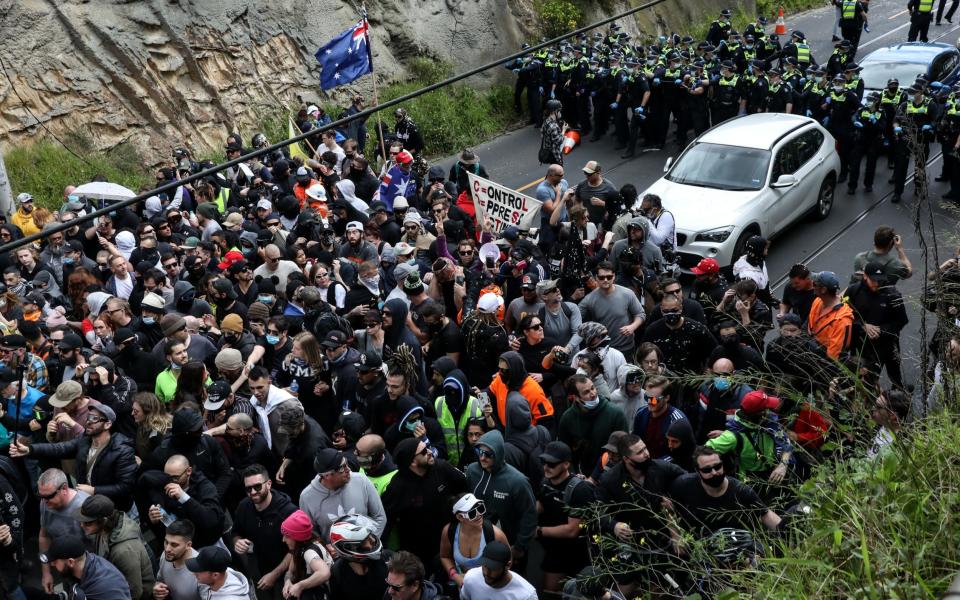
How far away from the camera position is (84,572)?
6.55 meters

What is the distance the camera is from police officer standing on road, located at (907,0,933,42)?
23.9m

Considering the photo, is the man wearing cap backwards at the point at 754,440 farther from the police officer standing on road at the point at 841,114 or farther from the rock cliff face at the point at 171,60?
the rock cliff face at the point at 171,60

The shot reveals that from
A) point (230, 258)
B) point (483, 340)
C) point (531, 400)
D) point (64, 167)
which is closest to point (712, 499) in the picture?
point (531, 400)

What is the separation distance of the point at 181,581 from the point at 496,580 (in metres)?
2.15

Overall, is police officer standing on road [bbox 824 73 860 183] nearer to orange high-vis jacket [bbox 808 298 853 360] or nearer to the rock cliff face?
orange high-vis jacket [bbox 808 298 853 360]

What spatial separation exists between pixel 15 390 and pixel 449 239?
5259 mm

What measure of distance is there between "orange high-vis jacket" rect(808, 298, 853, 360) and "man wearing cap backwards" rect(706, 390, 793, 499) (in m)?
2.03

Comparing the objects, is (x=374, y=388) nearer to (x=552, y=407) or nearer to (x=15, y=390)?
(x=552, y=407)

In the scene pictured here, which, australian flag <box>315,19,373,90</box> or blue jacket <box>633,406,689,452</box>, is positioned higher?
australian flag <box>315,19,373,90</box>

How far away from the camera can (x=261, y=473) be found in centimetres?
703

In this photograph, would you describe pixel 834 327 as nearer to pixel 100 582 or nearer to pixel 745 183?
pixel 745 183

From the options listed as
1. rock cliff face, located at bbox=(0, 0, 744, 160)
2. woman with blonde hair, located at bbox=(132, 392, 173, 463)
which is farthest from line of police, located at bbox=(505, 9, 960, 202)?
woman with blonde hair, located at bbox=(132, 392, 173, 463)

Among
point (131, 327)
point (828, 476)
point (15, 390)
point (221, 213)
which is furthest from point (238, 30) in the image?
point (828, 476)

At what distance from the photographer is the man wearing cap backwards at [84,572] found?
21.2 ft
